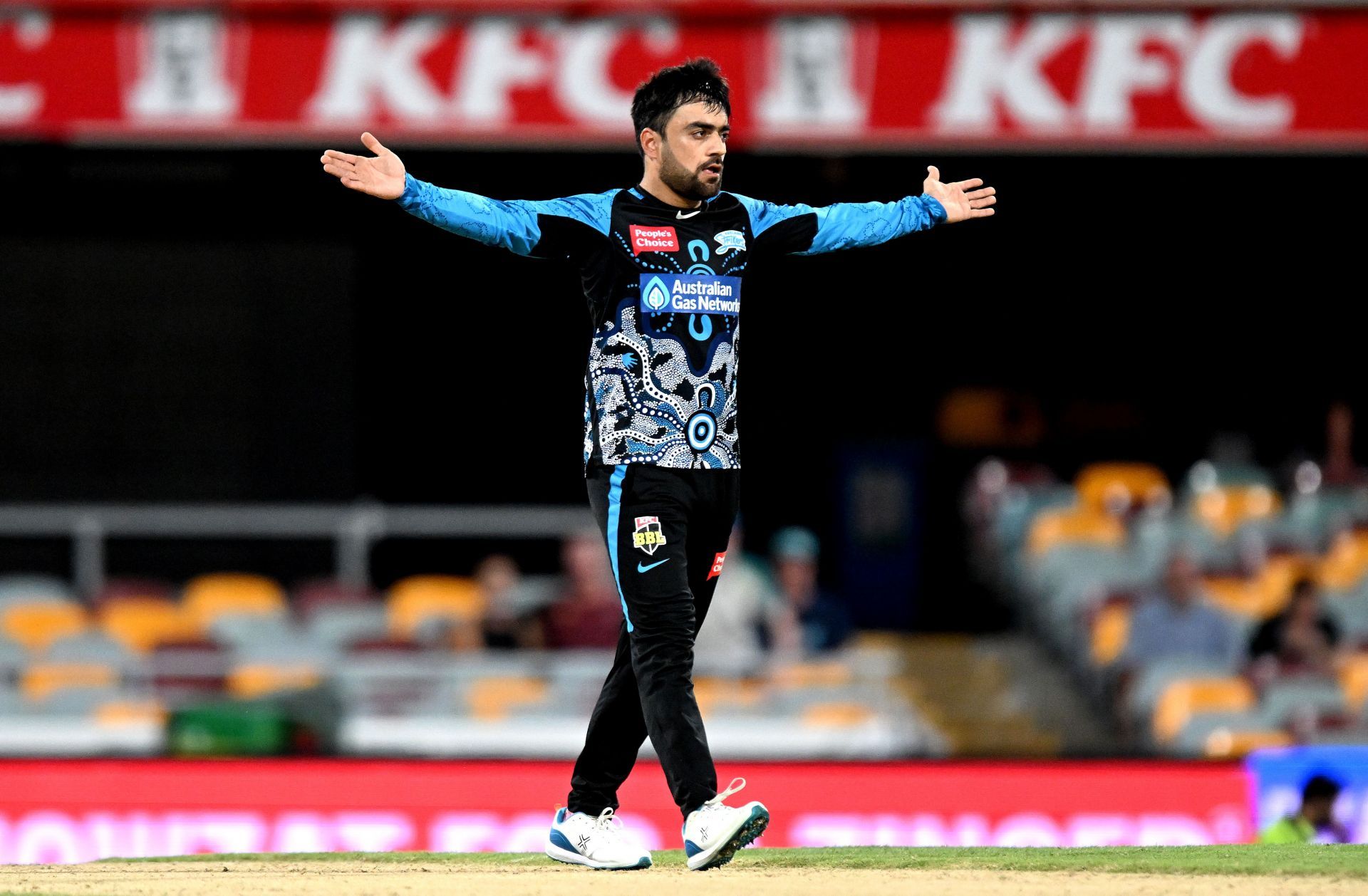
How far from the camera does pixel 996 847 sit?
19.6 feet

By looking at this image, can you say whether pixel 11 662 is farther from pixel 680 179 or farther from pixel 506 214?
pixel 680 179

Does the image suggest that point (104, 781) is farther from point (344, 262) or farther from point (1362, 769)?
point (344, 262)

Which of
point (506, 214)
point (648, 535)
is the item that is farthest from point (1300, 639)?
point (506, 214)

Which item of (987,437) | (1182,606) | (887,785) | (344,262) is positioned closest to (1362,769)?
(887,785)

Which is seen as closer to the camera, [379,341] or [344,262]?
[344,262]

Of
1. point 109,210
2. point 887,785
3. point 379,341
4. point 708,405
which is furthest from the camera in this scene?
point 379,341

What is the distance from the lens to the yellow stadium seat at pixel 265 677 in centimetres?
1042

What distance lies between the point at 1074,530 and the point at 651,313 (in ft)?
32.2

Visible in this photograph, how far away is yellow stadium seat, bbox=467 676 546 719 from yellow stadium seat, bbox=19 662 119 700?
1.76 metres

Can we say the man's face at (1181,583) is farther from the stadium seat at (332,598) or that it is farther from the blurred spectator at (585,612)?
the stadium seat at (332,598)

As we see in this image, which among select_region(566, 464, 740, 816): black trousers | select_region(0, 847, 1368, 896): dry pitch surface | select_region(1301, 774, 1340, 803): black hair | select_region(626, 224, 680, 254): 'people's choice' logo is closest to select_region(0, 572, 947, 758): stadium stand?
select_region(1301, 774, 1340, 803): black hair

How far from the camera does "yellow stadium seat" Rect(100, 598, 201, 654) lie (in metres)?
11.4

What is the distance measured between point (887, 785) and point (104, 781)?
3.41 metres

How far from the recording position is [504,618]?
10672 mm
